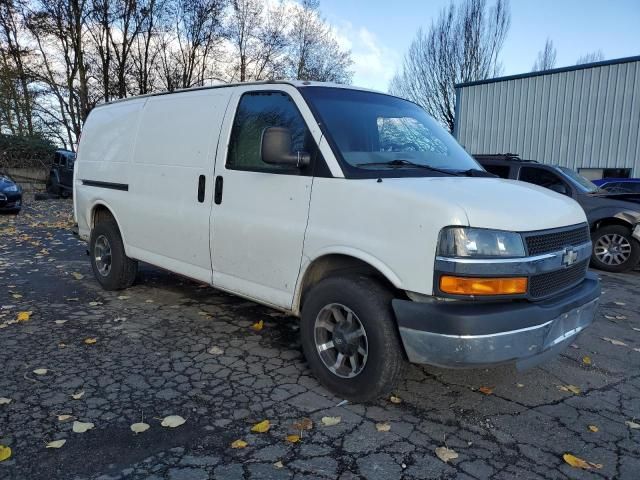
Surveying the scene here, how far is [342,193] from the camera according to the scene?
126 inches

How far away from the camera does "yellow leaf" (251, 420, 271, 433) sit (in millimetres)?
2900

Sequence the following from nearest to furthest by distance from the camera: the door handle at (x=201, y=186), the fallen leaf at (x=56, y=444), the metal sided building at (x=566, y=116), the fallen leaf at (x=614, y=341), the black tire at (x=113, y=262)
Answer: the fallen leaf at (x=56, y=444) < the door handle at (x=201, y=186) < the fallen leaf at (x=614, y=341) < the black tire at (x=113, y=262) < the metal sided building at (x=566, y=116)

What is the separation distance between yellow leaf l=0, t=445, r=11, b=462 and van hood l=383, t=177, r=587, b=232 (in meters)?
2.51

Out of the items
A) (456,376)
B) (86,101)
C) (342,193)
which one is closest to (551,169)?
(456,376)

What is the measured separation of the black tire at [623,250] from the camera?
26.3 ft

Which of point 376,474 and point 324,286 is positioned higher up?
point 324,286

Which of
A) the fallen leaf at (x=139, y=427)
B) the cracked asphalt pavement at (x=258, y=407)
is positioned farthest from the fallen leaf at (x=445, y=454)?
the fallen leaf at (x=139, y=427)

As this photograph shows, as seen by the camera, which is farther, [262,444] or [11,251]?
[11,251]

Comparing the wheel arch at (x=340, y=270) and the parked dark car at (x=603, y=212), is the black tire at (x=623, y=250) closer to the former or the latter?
the parked dark car at (x=603, y=212)

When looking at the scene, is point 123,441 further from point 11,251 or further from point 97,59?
point 97,59

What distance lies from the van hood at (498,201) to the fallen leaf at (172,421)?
187 cm

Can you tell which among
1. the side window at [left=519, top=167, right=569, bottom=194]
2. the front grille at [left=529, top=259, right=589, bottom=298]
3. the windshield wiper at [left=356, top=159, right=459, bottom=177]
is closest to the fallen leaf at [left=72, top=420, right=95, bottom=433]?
the windshield wiper at [left=356, top=159, right=459, bottom=177]

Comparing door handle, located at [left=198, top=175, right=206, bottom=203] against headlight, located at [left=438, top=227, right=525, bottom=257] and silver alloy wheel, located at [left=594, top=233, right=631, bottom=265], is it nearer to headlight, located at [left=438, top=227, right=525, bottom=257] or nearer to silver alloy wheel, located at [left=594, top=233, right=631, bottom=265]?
headlight, located at [left=438, top=227, right=525, bottom=257]

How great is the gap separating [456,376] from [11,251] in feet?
25.1
